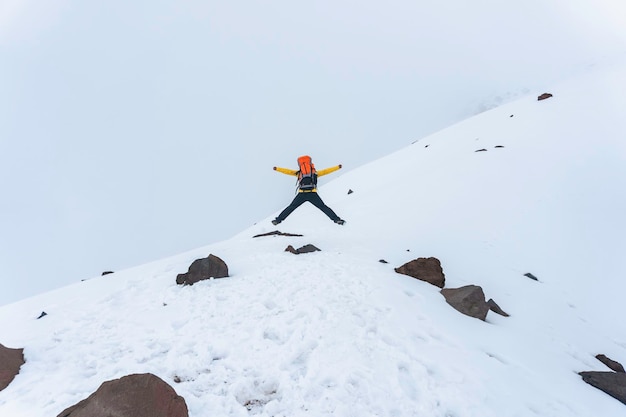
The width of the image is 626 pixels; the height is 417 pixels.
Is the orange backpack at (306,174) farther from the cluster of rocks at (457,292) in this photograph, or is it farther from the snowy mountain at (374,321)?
the cluster of rocks at (457,292)

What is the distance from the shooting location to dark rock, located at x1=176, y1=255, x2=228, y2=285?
32.2ft

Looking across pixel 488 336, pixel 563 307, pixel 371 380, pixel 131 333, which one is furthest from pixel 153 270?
pixel 563 307

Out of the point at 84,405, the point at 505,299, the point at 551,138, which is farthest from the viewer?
the point at 551,138

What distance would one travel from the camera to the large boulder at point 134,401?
413cm

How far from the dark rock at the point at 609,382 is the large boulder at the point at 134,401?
723 cm

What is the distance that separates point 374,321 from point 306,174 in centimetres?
751

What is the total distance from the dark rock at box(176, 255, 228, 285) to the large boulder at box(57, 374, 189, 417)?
5370mm

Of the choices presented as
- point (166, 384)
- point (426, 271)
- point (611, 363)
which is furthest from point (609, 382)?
point (166, 384)

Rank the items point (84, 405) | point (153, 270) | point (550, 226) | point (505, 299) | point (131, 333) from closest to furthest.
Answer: point (84, 405), point (131, 333), point (505, 299), point (153, 270), point (550, 226)

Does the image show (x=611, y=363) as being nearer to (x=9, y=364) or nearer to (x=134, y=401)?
(x=134, y=401)

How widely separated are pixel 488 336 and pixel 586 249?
9416mm

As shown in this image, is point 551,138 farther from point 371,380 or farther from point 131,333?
point 131,333

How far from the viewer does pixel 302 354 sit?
6.09 m

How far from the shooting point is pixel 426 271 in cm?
1016
